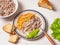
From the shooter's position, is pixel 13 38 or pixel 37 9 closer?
pixel 13 38

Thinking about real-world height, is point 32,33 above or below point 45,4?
below

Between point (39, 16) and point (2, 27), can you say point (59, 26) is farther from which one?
point (2, 27)

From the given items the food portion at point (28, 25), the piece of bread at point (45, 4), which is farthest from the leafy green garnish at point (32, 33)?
the piece of bread at point (45, 4)

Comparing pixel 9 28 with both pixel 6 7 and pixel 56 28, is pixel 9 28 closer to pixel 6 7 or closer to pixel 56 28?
pixel 6 7

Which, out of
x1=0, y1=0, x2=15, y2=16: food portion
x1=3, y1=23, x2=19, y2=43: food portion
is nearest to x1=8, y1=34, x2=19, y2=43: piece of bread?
x1=3, y1=23, x2=19, y2=43: food portion

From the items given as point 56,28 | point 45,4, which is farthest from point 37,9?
point 56,28
